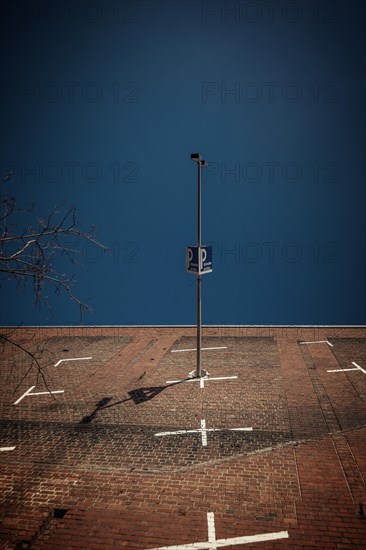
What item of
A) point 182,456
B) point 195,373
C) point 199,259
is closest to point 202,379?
point 195,373

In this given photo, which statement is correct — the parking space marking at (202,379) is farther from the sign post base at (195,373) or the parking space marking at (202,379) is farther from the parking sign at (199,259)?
the parking sign at (199,259)

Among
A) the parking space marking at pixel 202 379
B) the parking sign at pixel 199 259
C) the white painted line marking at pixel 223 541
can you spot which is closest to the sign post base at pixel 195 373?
the parking space marking at pixel 202 379

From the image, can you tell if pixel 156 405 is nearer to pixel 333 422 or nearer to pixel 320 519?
pixel 333 422

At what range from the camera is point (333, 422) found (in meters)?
8.60

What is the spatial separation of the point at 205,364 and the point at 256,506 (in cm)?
711

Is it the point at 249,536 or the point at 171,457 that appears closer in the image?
the point at 249,536

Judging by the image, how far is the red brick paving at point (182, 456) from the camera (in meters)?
5.59

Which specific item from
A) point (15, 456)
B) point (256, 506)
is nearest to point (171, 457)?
point (256, 506)

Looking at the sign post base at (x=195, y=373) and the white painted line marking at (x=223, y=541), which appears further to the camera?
the sign post base at (x=195, y=373)

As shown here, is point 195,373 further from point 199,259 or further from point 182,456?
point 182,456

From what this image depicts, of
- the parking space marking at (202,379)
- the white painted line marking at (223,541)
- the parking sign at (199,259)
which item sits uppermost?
the parking sign at (199,259)

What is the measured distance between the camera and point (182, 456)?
743 cm

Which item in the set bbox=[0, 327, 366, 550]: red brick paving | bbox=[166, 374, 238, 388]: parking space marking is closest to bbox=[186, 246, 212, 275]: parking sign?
bbox=[166, 374, 238, 388]: parking space marking

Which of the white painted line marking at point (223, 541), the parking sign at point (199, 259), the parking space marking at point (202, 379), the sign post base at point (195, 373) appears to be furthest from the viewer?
the sign post base at point (195, 373)
